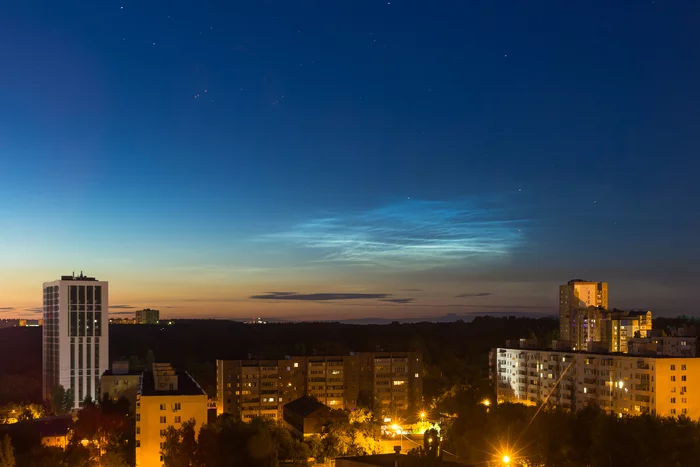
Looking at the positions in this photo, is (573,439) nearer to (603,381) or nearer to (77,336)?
(603,381)

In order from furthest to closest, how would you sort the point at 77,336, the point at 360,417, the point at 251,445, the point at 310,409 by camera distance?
the point at 77,336 < the point at 310,409 < the point at 360,417 < the point at 251,445

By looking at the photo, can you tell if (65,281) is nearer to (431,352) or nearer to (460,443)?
(431,352)

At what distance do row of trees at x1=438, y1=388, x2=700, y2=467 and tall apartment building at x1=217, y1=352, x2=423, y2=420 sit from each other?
10.9 metres

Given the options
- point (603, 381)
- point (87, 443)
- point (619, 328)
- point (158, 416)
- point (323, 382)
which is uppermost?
point (619, 328)

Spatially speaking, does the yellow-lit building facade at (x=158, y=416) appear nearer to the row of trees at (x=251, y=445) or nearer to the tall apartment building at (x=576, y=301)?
the row of trees at (x=251, y=445)

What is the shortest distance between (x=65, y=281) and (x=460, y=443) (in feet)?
109

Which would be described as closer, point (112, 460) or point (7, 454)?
point (7, 454)

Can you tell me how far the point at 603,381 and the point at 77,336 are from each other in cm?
3369

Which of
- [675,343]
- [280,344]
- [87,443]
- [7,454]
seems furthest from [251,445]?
[280,344]

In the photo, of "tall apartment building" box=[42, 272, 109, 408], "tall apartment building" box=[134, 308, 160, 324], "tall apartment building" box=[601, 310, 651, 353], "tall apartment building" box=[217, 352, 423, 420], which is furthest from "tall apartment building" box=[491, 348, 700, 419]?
"tall apartment building" box=[134, 308, 160, 324]

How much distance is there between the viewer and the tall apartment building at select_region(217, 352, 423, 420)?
3959 cm

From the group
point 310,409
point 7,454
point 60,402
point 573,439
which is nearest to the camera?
point 7,454

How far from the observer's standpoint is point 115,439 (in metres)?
28.1

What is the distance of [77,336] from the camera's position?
50.6m
